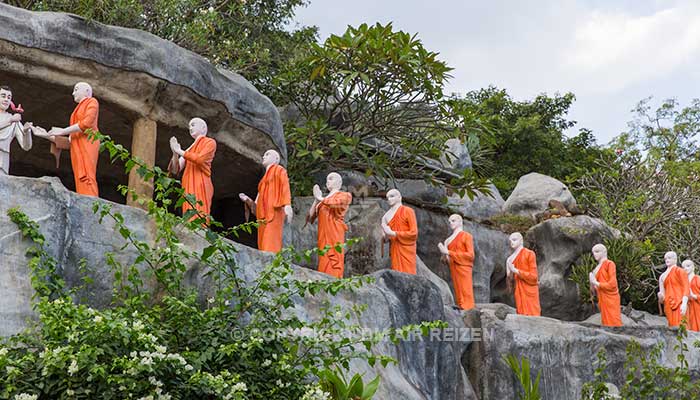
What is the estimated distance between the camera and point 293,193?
16.9 m

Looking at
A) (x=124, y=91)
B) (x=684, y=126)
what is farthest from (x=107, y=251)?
(x=684, y=126)

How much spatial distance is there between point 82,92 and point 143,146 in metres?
1.58

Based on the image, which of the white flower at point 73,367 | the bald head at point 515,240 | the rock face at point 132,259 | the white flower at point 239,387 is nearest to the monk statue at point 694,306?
the bald head at point 515,240

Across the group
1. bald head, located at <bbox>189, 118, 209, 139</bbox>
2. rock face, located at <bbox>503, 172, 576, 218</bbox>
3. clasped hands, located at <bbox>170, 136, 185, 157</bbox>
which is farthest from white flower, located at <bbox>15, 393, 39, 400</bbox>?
rock face, located at <bbox>503, 172, 576, 218</bbox>

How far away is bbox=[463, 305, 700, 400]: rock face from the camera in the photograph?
13.7 m

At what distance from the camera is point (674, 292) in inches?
671

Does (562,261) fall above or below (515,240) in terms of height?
above

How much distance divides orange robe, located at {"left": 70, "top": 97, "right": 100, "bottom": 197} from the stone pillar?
1.50 metres

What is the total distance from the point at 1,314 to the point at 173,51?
508 centimetres

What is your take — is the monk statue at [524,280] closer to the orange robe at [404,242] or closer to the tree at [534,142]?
the orange robe at [404,242]

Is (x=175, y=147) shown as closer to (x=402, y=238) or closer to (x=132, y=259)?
(x=132, y=259)

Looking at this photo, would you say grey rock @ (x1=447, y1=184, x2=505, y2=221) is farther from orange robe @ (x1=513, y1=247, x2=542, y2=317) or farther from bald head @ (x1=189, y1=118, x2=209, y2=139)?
bald head @ (x1=189, y1=118, x2=209, y2=139)

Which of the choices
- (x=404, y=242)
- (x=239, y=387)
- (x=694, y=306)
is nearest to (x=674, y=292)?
(x=694, y=306)

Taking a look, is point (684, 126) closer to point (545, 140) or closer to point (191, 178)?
point (545, 140)
